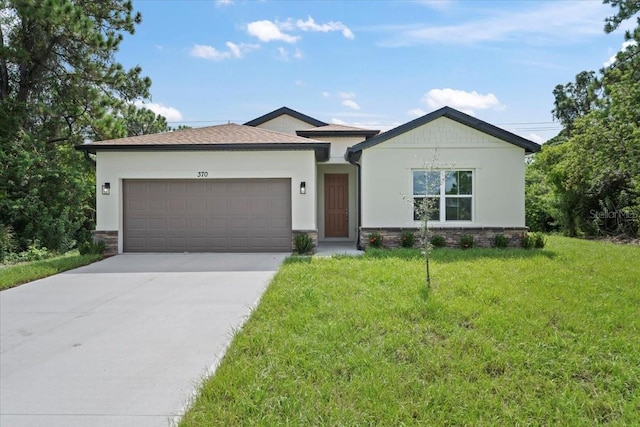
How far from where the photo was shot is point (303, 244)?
38.4 feet

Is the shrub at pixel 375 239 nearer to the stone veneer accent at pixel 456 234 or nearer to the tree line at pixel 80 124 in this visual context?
the stone veneer accent at pixel 456 234

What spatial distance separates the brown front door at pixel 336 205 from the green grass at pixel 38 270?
7.79 metres

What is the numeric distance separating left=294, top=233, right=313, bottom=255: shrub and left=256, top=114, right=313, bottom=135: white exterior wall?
7737mm

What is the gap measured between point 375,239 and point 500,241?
3.68m

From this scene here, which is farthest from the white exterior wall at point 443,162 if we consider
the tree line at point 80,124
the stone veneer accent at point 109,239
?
the stone veneer accent at point 109,239

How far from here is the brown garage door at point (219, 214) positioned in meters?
12.2

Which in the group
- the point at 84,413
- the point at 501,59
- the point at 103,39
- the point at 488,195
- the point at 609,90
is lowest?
the point at 84,413

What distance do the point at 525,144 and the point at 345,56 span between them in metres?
6.82

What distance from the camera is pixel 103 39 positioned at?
14.7 metres

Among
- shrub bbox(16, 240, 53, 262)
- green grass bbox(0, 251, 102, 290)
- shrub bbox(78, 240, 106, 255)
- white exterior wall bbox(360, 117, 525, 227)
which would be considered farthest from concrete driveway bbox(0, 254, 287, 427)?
white exterior wall bbox(360, 117, 525, 227)

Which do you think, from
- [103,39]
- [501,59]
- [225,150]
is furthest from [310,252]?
[103,39]

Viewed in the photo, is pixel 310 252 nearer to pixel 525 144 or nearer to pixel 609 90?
pixel 525 144

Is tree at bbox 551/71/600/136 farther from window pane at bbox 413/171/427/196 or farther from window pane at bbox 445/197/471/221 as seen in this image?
window pane at bbox 413/171/427/196

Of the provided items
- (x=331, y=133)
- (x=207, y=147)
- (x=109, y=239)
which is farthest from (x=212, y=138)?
(x=331, y=133)
